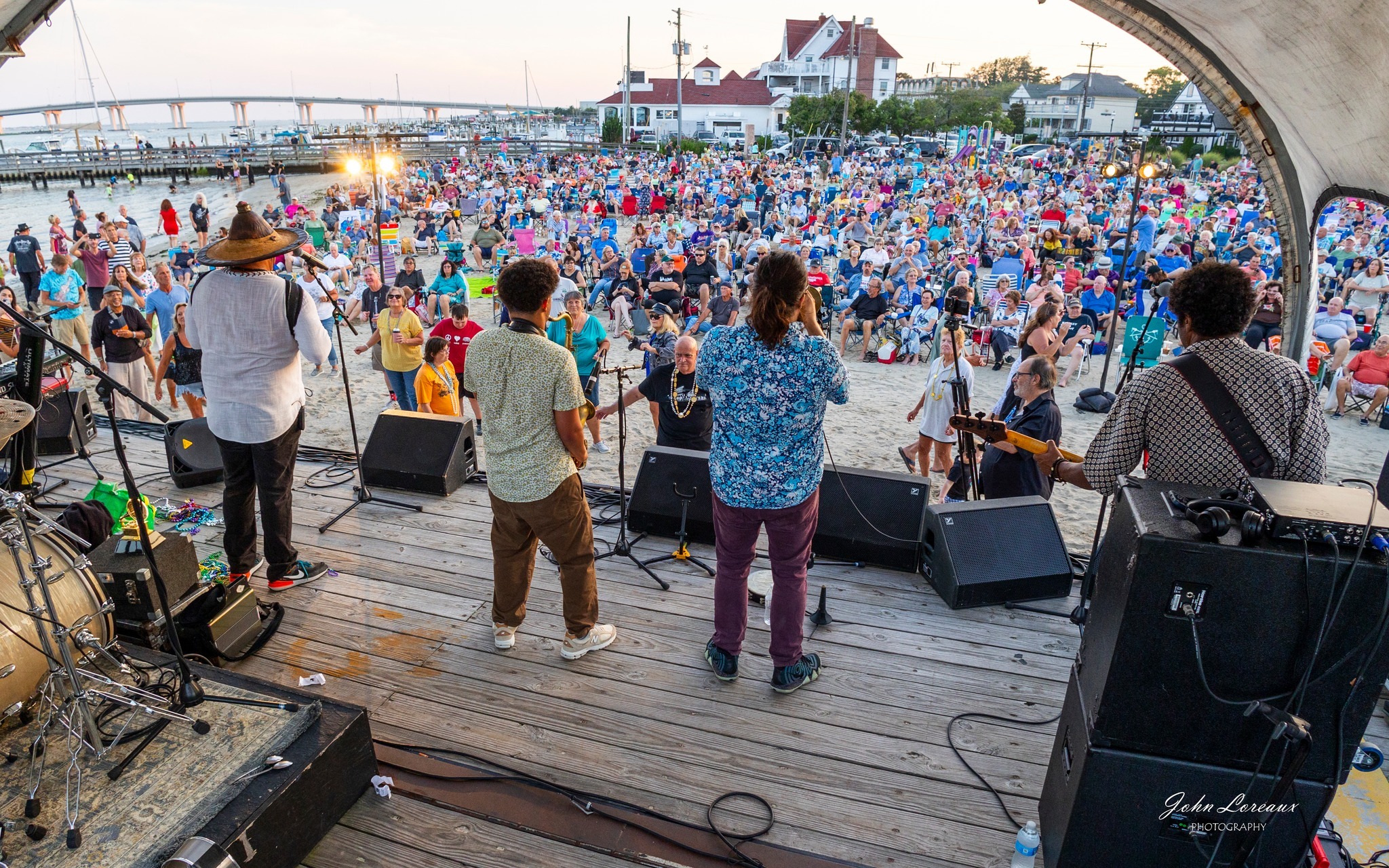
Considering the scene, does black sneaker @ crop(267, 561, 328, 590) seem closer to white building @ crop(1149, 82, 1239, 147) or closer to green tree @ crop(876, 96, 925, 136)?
white building @ crop(1149, 82, 1239, 147)

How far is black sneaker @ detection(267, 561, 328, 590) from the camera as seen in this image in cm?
379

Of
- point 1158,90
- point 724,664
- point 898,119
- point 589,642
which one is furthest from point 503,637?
point 1158,90

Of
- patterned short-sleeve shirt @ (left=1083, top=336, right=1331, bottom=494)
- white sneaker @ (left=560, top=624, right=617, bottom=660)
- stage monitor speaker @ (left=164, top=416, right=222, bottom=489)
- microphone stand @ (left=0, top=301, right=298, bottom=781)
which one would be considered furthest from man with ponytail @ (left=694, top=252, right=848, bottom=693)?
stage monitor speaker @ (left=164, top=416, right=222, bottom=489)

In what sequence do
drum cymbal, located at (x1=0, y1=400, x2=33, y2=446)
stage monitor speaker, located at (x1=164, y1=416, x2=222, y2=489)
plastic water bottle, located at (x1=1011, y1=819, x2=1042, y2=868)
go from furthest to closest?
stage monitor speaker, located at (x1=164, y1=416, x2=222, y2=489) → plastic water bottle, located at (x1=1011, y1=819, x2=1042, y2=868) → drum cymbal, located at (x1=0, y1=400, x2=33, y2=446)

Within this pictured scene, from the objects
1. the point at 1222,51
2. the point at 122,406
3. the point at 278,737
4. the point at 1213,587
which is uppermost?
the point at 1222,51

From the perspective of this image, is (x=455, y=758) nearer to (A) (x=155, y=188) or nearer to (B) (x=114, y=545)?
(B) (x=114, y=545)

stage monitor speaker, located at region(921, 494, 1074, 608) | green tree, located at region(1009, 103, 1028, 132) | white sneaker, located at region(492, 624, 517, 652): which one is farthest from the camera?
green tree, located at region(1009, 103, 1028, 132)

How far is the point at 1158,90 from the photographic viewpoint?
8212 cm

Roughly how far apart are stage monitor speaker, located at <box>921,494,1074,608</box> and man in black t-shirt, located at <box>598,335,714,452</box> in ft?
5.64

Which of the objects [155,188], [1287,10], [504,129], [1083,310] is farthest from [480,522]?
[504,129]

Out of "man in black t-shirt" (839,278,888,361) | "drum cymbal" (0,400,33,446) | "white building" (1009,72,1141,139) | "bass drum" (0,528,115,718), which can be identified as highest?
"white building" (1009,72,1141,139)

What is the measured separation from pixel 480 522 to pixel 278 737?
2.21 m

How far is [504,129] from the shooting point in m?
86.2

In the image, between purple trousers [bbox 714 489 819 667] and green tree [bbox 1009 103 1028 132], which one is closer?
purple trousers [bbox 714 489 819 667]
